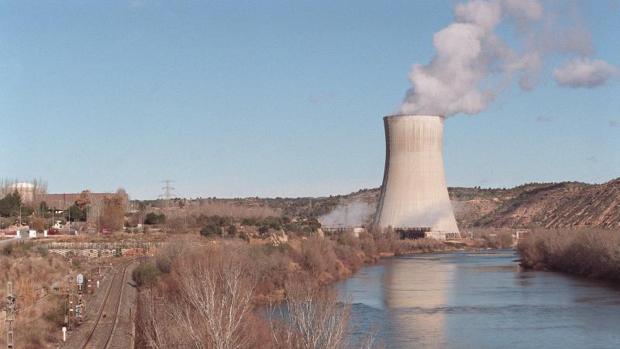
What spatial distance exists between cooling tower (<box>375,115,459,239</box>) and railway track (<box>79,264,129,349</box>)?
1269 cm

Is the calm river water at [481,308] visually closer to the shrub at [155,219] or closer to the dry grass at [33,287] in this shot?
the dry grass at [33,287]

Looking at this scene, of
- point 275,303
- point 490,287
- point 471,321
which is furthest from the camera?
point 490,287

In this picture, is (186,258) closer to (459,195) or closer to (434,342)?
(434,342)

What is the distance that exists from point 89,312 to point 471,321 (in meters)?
7.56

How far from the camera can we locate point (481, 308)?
2169cm

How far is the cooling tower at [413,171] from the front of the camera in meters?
33.8

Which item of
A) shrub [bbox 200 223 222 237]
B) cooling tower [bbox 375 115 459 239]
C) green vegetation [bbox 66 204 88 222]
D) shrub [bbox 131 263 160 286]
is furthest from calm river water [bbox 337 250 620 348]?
green vegetation [bbox 66 204 88 222]

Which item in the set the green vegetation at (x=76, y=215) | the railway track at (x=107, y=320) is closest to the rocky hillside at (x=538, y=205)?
the green vegetation at (x=76, y=215)

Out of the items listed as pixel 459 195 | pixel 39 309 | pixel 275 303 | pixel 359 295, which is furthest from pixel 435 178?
pixel 459 195

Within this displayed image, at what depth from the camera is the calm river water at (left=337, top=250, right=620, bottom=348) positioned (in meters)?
17.0

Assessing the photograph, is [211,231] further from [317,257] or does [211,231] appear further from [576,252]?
[576,252]

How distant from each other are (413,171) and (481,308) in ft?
43.1

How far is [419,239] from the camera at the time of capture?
46.3 metres

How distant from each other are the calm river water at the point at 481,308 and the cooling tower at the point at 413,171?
2.83 m
